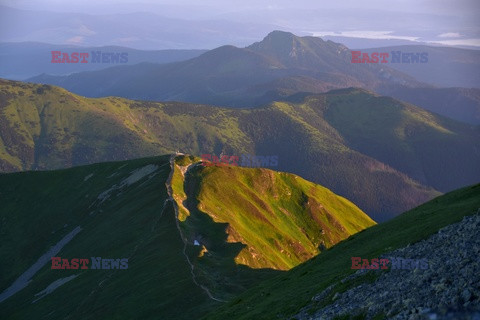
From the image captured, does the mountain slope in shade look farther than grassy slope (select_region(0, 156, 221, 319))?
Yes

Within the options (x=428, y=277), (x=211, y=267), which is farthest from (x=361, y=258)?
(x=211, y=267)

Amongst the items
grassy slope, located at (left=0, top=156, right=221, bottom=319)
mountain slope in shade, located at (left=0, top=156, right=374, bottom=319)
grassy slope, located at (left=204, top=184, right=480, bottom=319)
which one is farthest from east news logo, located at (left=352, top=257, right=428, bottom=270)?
grassy slope, located at (left=0, top=156, right=221, bottom=319)

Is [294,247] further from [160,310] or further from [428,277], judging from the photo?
[428,277]

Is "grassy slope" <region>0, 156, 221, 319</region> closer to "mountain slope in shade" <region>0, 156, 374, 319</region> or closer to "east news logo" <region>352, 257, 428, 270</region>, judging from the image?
"mountain slope in shade" <region>0, 156, 374, 319</region>

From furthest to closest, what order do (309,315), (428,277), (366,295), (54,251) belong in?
(54,251) < (309,315) < (366,295) < (428,277)

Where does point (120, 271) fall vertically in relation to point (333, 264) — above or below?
below

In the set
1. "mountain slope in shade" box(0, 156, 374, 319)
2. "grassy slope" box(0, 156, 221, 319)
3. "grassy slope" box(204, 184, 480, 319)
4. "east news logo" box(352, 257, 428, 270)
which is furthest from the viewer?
"mountain slope in shade" box(0, 156, 374, 319)

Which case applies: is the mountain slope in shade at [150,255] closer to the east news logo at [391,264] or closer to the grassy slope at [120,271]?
the grassy slope at [120,271]

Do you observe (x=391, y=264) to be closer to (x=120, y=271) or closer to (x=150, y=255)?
(x=150, y=255)

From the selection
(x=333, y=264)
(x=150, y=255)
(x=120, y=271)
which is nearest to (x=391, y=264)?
(x=333, y=264)
